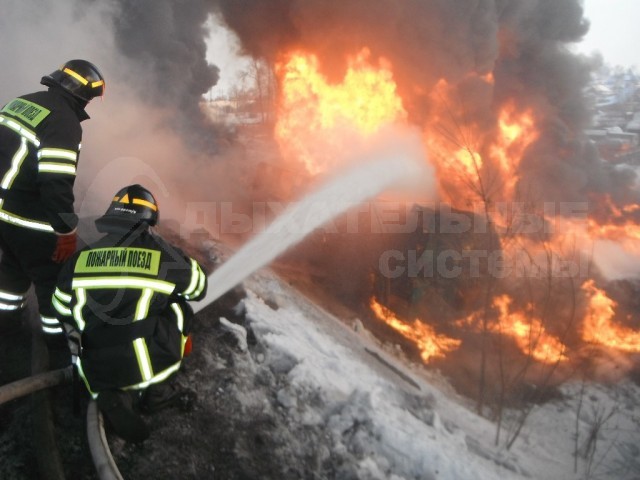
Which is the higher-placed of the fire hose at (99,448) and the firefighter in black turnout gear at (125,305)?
the firefighter in black turnout gear at (125,305)

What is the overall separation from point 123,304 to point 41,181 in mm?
1390

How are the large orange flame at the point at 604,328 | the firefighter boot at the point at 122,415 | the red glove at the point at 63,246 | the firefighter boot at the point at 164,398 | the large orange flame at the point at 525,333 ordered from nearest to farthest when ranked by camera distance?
the firefighter boot at the point at 122,415 → the firefighter boot at the point at 164,398 → the red glove at the point at 63,246 → the large orange flame at the point at 525,333 → the large orange flame at the point at 604,328

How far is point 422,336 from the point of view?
28.8 ft

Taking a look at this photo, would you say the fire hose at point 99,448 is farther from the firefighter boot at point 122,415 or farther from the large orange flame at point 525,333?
the large orange flame at point 525,333

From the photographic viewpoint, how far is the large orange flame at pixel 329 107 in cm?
1384

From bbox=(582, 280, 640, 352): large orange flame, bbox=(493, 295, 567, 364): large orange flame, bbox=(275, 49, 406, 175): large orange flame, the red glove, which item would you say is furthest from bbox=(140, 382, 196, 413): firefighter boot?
bbox=(275, 49, 406, 175): large orange flame

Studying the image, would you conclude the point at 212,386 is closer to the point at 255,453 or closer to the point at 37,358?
the point at 255,453

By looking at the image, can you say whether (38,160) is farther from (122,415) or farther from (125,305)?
(122,415)

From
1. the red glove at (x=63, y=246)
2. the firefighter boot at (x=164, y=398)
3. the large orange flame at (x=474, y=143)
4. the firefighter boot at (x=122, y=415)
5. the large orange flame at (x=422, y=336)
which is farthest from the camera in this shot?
the large orange flame at (x=474, y=143)

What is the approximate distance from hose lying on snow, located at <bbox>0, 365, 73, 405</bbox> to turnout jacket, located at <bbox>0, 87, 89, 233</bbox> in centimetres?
102

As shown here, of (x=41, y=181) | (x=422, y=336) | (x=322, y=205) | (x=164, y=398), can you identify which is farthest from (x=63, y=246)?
(x=322, y=205)

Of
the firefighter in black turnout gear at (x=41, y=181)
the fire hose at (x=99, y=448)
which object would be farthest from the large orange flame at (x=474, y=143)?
the fire hose at (x=99, y=448)

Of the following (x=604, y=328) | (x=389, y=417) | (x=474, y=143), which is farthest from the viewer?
(x=474, y=143)

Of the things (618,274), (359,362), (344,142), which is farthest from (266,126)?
(359,362)
